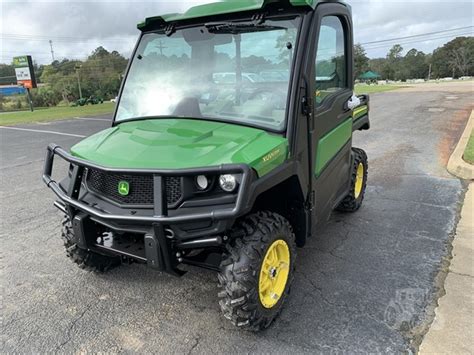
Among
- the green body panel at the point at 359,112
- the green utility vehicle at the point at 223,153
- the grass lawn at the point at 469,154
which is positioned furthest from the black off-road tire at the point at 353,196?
the grass lawn at the point at 469,154

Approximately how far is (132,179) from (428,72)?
119m

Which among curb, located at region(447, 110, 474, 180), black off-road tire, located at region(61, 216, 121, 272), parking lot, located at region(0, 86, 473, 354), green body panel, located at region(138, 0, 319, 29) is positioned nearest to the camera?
parking lot, located at region(0, 86, 473, 354)

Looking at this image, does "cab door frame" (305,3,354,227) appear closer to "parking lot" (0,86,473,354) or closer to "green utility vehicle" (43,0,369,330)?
"green utility vehicle" (43,0,369,330)

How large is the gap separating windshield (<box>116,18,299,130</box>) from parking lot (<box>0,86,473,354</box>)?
1420 millimetres

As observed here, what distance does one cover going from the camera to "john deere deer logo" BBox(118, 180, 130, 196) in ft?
8.38

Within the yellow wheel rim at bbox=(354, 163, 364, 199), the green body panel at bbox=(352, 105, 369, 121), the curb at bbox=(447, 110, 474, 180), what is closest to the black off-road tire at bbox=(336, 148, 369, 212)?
the yellow wheel rim at bbox=(354, 163, 364, 199)

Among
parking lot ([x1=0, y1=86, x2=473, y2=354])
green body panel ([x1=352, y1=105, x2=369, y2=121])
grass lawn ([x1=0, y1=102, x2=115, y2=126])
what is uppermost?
green body panel ([x1=352, y1=105, x2=369, y2=121])

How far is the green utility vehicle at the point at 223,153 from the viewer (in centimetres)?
242

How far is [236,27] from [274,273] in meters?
1.88

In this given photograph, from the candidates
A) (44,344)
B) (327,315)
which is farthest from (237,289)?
(44,344)

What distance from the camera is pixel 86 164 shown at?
8.61 feet

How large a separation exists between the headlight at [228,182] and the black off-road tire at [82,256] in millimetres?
1496

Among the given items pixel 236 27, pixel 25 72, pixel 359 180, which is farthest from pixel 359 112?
pixel 25 72

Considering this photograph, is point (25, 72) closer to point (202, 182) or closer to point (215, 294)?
point (215, 294)
